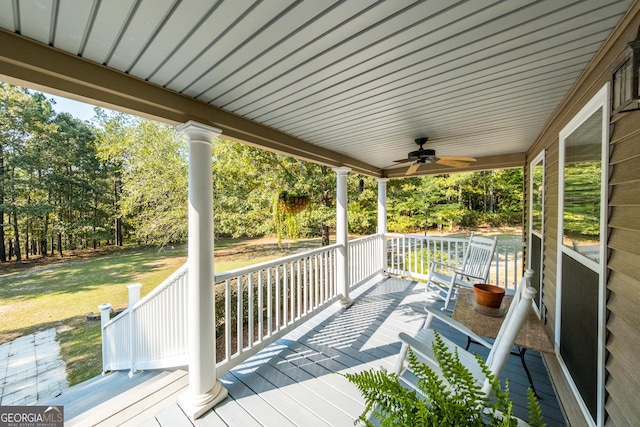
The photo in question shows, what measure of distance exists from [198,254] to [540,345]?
2594 mm

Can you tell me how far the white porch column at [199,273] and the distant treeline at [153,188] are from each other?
3.07 m

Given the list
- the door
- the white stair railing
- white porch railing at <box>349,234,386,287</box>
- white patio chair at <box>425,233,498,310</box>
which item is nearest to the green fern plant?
the door

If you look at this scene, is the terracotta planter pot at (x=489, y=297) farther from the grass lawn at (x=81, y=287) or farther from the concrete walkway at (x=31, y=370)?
the grass lawn at (x=81, y=287)

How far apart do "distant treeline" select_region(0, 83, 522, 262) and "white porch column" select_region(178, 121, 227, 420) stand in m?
3.07

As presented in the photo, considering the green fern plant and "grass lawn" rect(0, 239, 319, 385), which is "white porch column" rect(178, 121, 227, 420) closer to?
the green fern plant

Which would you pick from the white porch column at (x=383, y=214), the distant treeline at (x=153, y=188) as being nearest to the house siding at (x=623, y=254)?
the white porch column at (x=383, y=214)

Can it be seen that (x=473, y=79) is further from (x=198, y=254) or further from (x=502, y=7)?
(x=198, y=254)

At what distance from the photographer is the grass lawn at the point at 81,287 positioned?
4.84 m

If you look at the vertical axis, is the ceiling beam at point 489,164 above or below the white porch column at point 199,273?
above

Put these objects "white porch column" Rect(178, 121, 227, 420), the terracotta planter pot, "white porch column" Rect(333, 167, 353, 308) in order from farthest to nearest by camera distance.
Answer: "white porch column" Rect(333, 167, 353, 308) → the terracotta planter pot → "white porch column" Rect(178, 121, 227, 420)

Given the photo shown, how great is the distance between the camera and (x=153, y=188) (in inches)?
287

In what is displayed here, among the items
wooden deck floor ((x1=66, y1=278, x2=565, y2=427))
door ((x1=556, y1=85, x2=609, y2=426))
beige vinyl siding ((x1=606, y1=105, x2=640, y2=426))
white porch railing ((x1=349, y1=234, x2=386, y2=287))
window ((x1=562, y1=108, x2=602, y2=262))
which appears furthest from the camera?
white porch railing ((x1=349, y1=234, x2=386, y2=287))

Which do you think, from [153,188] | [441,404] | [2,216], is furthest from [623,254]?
[2,216]

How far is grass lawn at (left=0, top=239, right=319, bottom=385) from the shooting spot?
4836mm
